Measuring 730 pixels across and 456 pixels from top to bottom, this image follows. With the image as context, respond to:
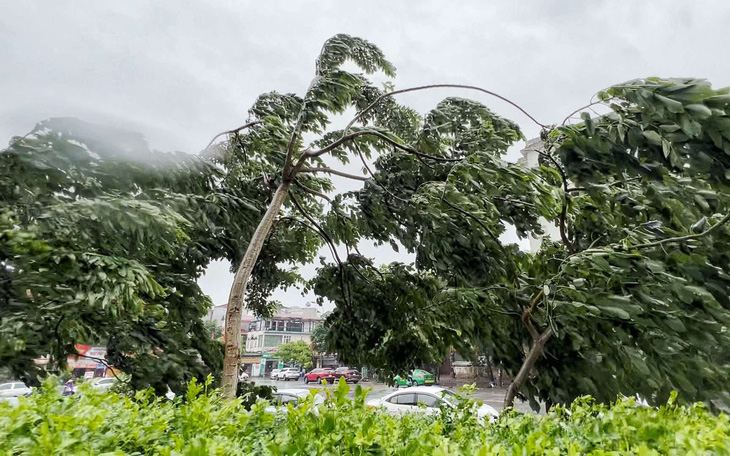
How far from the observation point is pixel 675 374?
2.06 meters

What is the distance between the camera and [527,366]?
3207 mm

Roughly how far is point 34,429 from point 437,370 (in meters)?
27.9

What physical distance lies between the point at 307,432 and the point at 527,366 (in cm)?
240

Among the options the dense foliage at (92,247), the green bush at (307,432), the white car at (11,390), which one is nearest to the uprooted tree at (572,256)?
the green bush at (307,432)

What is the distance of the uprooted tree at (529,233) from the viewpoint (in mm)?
1712

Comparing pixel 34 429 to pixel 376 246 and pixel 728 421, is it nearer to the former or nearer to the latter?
pixel 728 421

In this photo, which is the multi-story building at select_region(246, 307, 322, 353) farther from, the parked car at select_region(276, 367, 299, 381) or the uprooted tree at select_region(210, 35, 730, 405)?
the uprooted tree at select_region(210, 35, 730, 405)

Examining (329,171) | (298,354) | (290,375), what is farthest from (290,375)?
(329,171)

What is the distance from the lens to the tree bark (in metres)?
3.12

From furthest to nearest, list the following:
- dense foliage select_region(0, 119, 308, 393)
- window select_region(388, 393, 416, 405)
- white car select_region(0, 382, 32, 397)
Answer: window select_region(388, 393, 416, 405)
white car select_region(0, 382, 32, 397)
dense foliage select_region(0, 119, 308, 393)

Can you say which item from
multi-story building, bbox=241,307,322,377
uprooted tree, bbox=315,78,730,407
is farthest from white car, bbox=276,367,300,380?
uprooted tree, bbox=315,78,730,407

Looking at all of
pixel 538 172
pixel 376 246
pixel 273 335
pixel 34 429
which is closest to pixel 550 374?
pixel 538 172

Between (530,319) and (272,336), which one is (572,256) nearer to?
(530,319)

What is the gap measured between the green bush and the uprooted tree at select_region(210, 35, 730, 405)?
38cm
